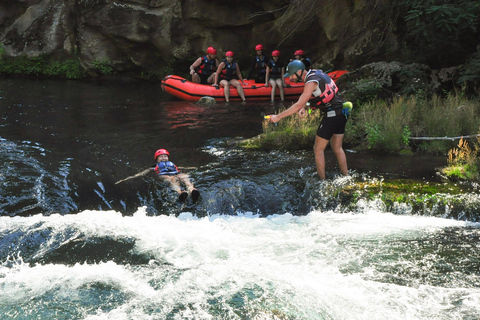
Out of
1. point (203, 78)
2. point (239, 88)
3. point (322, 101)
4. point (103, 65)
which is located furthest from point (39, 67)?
point (322, 101)

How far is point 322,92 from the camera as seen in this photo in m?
6.94

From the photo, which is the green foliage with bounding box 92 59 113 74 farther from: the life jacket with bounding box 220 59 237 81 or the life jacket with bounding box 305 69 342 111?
the life jacket with bounding box 305 69 342 111

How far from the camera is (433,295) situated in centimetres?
469

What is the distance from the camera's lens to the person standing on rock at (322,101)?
6.80 m

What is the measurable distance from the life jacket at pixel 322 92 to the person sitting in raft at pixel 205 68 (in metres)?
9.83

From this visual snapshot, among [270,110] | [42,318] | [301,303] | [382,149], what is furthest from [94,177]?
[270,110]

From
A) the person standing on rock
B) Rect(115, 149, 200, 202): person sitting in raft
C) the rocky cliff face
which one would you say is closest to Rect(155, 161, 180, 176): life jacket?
Rect(115, 149, 200, 202): person sitting in raft

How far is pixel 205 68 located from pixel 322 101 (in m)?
10.1

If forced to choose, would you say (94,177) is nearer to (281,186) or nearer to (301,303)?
(281,186)

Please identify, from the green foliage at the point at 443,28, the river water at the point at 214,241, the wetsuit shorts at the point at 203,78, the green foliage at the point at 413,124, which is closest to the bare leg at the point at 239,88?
the wetsuit shorts at the point at 203,78

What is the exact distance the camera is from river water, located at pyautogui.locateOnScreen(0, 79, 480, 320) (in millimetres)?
4668

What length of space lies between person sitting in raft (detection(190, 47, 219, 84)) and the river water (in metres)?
6.40

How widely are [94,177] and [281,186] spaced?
3.19m

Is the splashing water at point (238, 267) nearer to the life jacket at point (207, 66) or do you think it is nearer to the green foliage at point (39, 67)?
the life jacket at point (207, 66)
